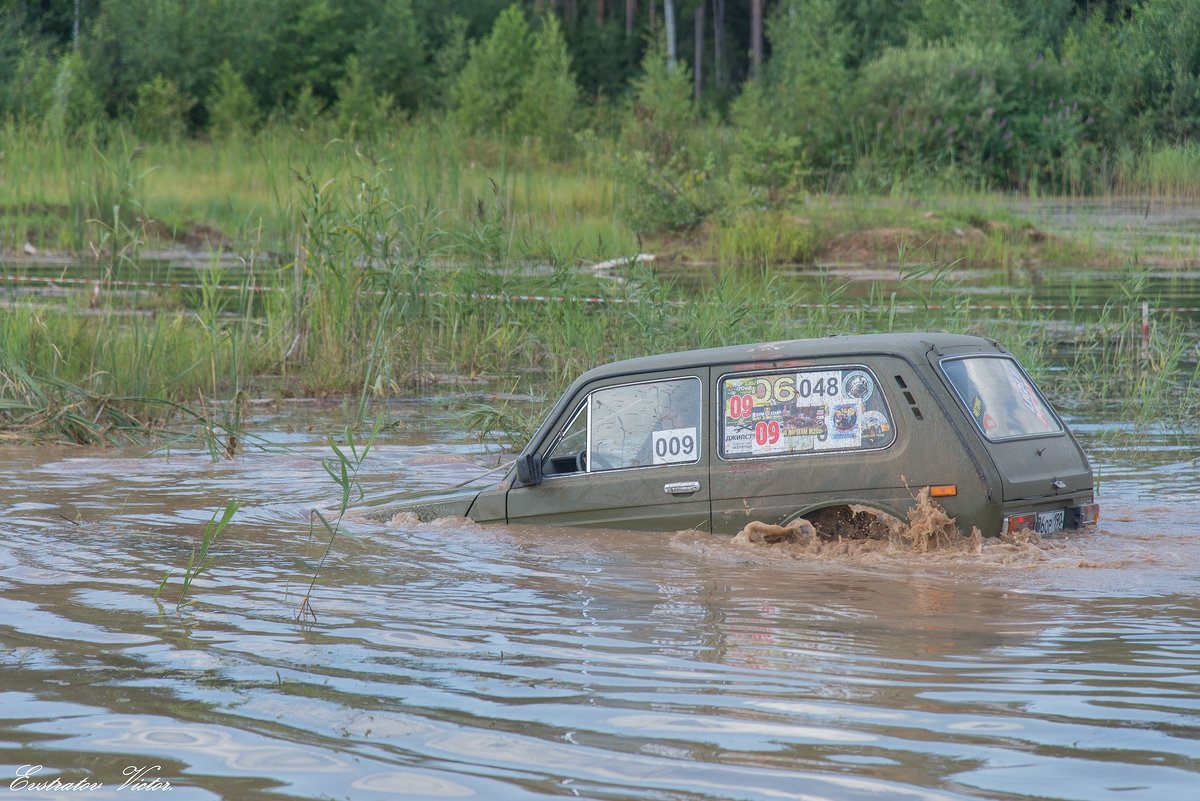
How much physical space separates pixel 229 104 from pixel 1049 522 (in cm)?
3964

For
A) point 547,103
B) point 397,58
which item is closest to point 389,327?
point 547,103

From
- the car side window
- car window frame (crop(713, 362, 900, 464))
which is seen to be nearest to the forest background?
the car side window

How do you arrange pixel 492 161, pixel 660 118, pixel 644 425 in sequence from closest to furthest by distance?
1. pixel 644 425
2. pixel 492 161
3. pixel 660 118

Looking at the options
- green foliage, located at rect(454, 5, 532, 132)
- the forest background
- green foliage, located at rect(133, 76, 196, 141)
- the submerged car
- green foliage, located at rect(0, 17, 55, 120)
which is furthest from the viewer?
green foliage, located at rect(454, 5, 532, 132)

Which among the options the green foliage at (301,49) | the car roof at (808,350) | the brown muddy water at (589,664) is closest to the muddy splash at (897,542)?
the brown muddy water at (589,664)

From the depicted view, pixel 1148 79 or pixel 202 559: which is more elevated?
pixel 1148 79

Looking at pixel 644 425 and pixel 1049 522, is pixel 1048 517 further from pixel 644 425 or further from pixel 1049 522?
pixel 644 425

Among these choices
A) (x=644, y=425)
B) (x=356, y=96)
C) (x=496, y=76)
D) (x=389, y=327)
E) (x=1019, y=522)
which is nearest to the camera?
(x=1019, y=522)

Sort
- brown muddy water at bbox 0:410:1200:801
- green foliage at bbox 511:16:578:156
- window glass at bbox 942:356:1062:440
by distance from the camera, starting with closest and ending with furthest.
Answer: brown muddy water at bbox 0:410:1200:801, window glass at bbox 942:356:1062:440, green foliage at bbox 511:16:578:156

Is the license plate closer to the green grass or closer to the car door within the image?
the car door

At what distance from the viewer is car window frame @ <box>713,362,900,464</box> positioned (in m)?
7.01

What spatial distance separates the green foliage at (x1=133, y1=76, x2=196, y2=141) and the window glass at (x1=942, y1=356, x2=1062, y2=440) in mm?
31908

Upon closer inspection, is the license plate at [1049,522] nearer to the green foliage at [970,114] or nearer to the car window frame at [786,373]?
the car window frame at [786,373]

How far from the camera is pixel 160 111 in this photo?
130 ft
